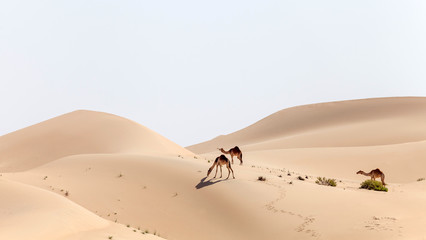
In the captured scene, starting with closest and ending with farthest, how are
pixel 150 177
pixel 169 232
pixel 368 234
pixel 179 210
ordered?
1. pixel 368 234
2. pixel 169 232
3. pixel 179 210
4. pixel 150 177

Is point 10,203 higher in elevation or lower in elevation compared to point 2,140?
lower

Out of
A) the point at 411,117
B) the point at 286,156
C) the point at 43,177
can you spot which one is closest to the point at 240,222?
the point at 43,177

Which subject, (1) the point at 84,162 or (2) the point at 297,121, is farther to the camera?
(2) the point at 297,121

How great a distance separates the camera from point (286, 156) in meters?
43.8

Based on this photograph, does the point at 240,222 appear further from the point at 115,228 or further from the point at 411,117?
the point at 411,117

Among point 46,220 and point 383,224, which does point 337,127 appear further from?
point 46,220

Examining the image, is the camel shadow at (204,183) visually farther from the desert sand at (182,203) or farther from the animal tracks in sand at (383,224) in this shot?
the animal tracks in sand at (383,224)

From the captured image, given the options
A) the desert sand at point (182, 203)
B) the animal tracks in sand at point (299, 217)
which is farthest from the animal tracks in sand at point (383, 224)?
the animal tracks in sand at point (299, 217)

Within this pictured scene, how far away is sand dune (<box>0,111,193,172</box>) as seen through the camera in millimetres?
36688

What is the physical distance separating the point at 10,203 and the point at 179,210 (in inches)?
255

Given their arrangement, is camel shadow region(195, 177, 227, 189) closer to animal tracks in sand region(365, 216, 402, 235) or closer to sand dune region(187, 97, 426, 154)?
animal tracks in sand region(365, 216, 402, 235)

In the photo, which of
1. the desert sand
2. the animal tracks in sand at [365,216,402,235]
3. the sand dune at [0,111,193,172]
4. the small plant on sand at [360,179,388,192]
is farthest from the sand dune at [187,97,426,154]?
the animal tracks in sand at [365,216,402,235]

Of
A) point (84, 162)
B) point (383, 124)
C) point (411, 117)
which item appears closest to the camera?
point (84, 162)

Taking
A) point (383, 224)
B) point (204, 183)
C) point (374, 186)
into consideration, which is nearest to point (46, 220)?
point (204, 183)
